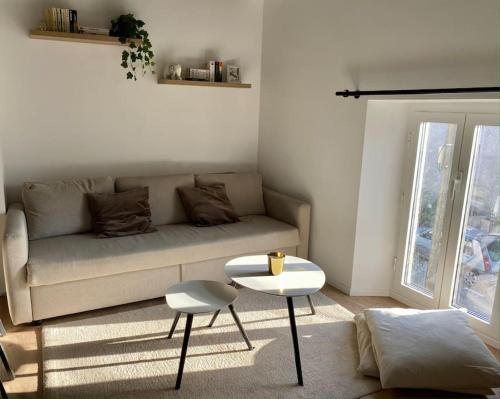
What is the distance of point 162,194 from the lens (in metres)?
3.60

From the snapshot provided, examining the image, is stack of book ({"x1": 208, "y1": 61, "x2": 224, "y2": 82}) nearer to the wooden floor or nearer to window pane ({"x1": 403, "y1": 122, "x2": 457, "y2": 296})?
window pane ({"x1": 403, "y1": 122, "x2": 457, "y2": 296})

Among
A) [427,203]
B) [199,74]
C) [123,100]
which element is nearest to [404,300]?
[427,203]

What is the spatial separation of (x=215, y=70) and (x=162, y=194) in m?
1.29

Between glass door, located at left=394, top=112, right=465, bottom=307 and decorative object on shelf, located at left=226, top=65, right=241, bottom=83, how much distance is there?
177 centimetres

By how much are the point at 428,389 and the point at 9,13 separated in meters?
3.76

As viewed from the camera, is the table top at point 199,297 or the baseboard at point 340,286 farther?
the baseboard at point 340,286

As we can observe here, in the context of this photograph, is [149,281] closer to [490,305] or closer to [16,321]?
[16,321]

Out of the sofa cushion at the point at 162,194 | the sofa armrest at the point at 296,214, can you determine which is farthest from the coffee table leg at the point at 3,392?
the sofa armrest at the point at 296,214

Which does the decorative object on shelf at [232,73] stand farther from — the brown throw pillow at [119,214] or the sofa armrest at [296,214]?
the brown throw pillow at [119,214]

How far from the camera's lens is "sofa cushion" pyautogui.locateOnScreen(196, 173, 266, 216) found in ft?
12.8

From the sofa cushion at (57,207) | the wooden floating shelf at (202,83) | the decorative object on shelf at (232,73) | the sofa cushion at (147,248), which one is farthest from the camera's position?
the decorative object on shelf at (232,73)

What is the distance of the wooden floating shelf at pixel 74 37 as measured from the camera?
3.12m

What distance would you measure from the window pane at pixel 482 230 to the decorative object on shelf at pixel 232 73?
2.24 metres

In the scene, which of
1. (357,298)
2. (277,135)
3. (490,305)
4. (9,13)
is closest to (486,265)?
(490,305)
